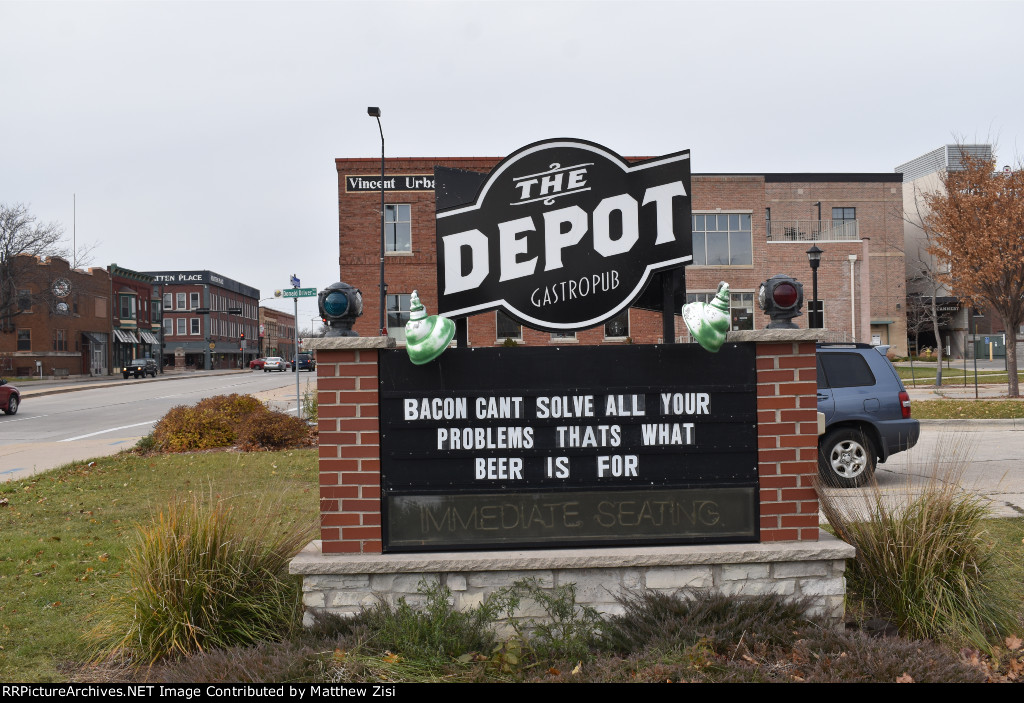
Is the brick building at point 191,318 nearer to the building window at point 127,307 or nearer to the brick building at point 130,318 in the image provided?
the brick building at point 130,318

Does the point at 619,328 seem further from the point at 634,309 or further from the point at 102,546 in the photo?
the point at 102,546

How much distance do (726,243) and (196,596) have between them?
33589 mm

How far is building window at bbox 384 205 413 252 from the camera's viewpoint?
32281 mm

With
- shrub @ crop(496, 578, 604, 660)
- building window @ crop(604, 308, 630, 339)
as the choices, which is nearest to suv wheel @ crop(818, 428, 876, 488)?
shrub @ crop(496, 578, 604, 660)

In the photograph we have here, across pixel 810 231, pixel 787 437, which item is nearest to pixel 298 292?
pixel 787 437

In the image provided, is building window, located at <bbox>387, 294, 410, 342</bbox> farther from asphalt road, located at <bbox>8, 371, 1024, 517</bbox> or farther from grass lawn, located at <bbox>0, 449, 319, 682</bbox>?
grass lawn, located at <bbox>0, 449, 319, 682</bbox>

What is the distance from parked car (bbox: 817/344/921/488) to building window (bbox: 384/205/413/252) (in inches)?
980

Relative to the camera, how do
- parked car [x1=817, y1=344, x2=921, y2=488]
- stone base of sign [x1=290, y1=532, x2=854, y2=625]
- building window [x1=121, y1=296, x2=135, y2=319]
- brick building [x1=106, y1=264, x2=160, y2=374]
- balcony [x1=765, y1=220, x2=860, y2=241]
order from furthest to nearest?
building window [x1=121, y1=296, x2=135, y2=319]
brick building [x1=106, y1=264, x2=160, y2=374]
balcony [x1=765, y1=220, x2=860, y2=241]
parked car [x1=817, y1=344, x2=921, y2=488]
stone base of sign [x1=290, y1=532, x2=854, y2=625]

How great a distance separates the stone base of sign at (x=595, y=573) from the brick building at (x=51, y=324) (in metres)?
57.2

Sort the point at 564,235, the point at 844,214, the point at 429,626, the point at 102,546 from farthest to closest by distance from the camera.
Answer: the point at 844,214
the point at 102,546
the point at 564,235
the point at 429,626

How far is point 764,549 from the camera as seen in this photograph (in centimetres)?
438

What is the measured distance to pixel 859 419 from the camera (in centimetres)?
930
